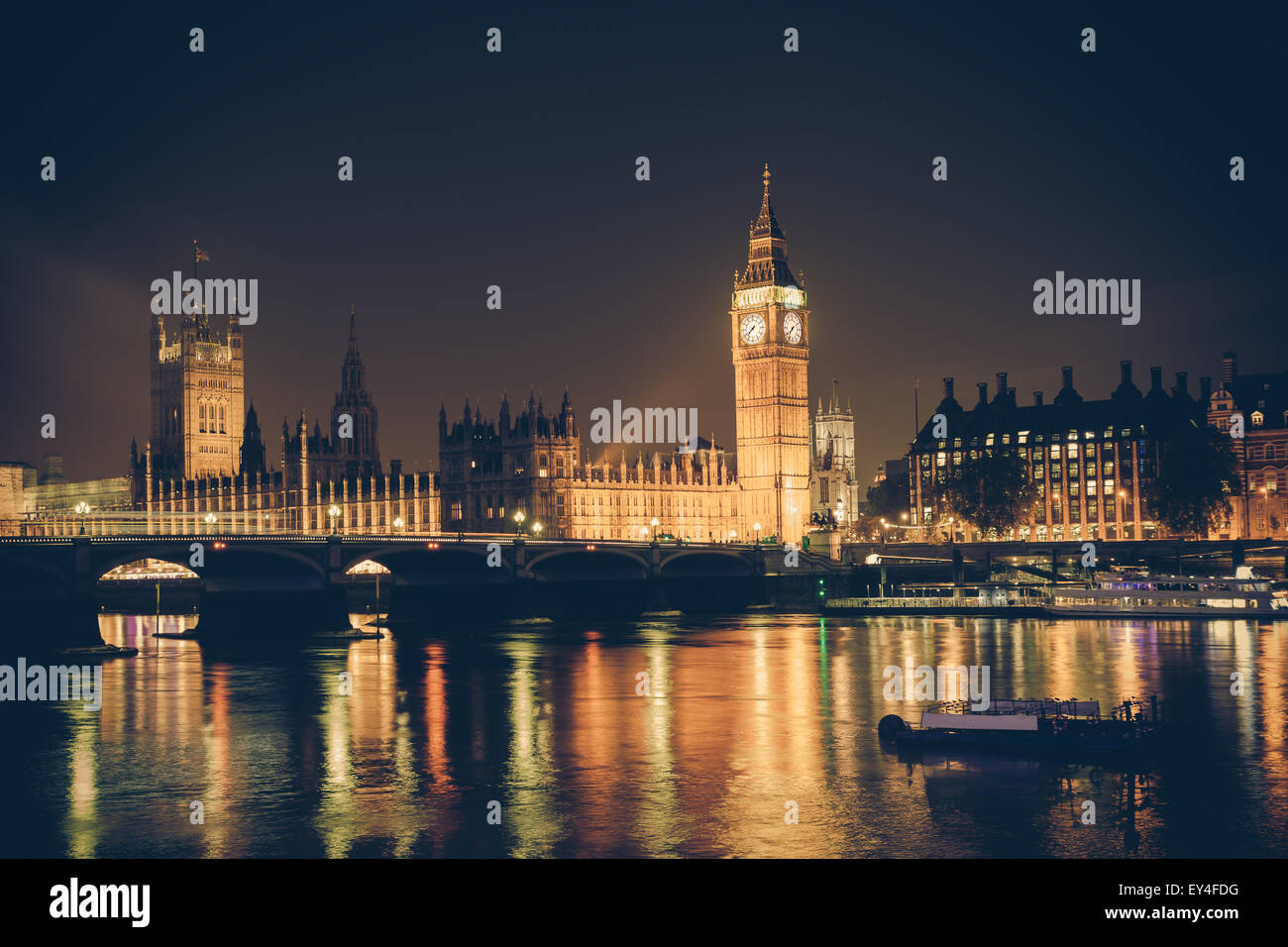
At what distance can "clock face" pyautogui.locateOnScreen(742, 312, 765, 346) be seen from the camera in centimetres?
17538

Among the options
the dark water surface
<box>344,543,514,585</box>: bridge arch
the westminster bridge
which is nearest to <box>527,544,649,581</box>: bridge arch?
the westminster bridge

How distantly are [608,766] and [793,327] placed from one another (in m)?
140

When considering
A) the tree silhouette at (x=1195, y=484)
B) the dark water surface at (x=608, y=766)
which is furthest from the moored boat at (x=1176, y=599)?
the tree silhouette at (x=1195, y=484)

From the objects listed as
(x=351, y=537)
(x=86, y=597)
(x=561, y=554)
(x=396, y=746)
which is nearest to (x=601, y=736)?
(x=396, y=746)

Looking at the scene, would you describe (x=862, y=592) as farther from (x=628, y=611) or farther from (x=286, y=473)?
(x=286, y=473)

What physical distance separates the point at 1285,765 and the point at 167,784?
98.3 ft

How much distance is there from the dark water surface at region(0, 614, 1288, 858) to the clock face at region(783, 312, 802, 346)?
10476 centimetres

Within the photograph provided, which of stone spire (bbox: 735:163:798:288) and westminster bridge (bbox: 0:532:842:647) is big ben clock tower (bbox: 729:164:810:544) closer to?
stone spire (bbox: 735:163:798:288)

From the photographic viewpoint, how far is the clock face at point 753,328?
17538cm

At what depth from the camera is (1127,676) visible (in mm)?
60875

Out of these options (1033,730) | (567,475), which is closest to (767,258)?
(567,475)

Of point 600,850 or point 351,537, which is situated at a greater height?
point 351,537

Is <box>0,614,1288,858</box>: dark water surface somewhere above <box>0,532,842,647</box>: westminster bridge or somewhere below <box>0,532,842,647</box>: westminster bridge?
below

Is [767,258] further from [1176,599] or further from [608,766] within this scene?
[608,766]
